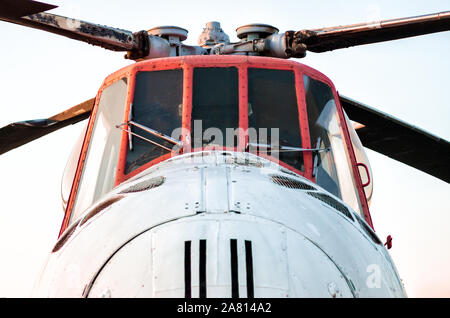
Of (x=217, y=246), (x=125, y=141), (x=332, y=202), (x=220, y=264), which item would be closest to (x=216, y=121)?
(x=125, y=141)

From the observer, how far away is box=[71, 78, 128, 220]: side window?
5.85 metres

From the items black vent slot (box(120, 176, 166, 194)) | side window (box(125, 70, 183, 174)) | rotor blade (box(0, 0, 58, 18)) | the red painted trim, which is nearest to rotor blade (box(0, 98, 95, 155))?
the red painted trim

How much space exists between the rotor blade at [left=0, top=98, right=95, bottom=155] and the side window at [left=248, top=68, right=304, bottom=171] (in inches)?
113

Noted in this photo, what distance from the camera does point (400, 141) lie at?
8.80 metres

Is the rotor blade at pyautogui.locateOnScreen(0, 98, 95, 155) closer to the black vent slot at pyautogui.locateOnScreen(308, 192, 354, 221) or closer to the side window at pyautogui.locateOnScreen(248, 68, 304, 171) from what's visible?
the side window at pyautogui.locateOnScreen(248, 68, 304, 171)

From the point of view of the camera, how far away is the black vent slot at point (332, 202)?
4.33 m

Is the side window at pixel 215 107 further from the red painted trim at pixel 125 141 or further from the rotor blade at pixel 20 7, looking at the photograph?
the rotor blade at pixel 20 7

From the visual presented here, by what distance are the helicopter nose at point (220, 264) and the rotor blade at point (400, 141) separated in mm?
4981

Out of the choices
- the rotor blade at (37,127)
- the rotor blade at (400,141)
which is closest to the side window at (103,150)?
the rotor blade at (37,127)

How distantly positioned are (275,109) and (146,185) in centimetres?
202

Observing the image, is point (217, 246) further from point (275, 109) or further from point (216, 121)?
point (275, 109)
